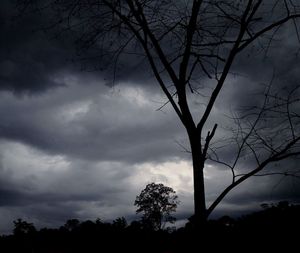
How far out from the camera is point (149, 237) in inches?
434

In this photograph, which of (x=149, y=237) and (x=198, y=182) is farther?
(x=149, y=237)

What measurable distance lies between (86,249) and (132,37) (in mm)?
7172

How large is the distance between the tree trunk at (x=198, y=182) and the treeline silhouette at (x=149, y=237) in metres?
4.96

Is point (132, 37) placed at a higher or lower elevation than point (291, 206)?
higher

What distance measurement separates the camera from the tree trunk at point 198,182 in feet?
13.4

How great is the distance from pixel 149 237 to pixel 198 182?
294 inches

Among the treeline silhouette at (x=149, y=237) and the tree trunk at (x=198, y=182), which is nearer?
the tree trunk at (x=198, y=182)

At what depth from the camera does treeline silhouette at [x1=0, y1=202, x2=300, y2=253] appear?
29.6ft

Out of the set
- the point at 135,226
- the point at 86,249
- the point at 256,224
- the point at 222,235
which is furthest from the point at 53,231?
the point at 256,224

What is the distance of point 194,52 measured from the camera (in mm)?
5266

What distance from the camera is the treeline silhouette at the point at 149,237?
901cm

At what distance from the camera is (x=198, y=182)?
4.25 metres

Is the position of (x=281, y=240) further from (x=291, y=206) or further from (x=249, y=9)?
(x=249, y=9)

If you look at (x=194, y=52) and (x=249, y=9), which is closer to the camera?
(x=249, y=9)
